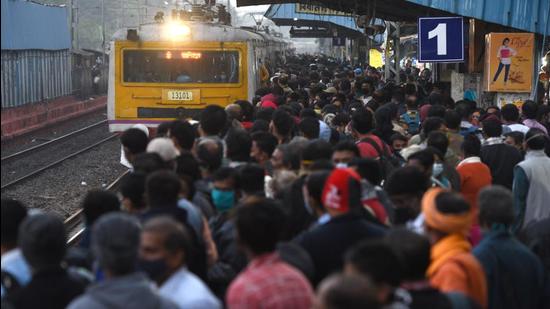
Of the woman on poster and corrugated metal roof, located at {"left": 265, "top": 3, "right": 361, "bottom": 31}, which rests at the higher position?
corrugated metal roof, located at {"left": 265, "top": 3, "right": 361, "bottom": 31}

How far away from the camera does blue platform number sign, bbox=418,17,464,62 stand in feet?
43.8

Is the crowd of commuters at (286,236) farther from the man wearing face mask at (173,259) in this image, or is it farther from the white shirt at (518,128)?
the white shirt at (518,128)

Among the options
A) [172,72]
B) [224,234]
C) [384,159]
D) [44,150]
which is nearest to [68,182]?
[172,72]

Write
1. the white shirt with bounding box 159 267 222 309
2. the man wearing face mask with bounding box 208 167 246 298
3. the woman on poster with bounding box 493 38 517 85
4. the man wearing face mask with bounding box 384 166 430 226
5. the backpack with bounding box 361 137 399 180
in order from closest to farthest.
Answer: the white shirt with bounding box 159 267 222 309 < the man wearing face mask with bounding box 208 167 246 298 < the man wearing face mask with bounding box 384 166 430 226 < the backpack with bounding box 361 137 399 180 < the woman on poster with bounding box 493 38 517 85

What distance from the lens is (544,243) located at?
5.84 metres

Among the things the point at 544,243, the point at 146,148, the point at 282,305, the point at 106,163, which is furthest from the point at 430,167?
the point at 106,163

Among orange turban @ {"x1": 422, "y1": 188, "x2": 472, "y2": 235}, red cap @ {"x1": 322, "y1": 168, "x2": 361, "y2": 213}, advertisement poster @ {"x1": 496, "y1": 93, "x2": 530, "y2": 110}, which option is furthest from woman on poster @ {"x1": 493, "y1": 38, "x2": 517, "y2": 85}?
orange turban @ {"x1": 422, "y1": 188, "x2": 472, "y2": 235}

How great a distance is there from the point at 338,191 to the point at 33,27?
2995 centimetres

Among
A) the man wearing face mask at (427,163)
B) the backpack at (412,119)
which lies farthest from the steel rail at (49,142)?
the man wearing face mask at (427,163)

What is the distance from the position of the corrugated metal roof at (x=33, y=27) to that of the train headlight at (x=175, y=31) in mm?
10419

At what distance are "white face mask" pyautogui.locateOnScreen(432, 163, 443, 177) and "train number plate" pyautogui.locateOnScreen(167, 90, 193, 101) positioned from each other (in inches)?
413

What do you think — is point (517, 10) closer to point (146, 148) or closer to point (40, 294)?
point (146, 148)

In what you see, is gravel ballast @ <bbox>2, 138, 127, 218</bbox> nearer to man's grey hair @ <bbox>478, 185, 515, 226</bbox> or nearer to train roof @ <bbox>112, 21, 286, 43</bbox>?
train roof @ <bbox>112, 21, 286, 43</bbox>

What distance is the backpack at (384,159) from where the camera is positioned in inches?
336
